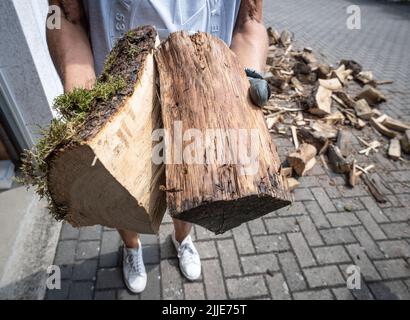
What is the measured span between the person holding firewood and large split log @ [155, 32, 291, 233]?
0.60 feet

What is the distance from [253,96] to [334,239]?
2346 millimetres

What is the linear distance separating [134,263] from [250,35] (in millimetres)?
2135

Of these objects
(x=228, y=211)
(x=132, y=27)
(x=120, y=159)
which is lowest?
(x=228, y=211)

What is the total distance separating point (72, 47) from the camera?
1786mm

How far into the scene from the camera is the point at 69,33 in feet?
5.90

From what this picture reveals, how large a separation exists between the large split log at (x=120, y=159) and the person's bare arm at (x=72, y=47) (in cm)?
28

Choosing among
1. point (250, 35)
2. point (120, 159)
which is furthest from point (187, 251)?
point (250, 35)

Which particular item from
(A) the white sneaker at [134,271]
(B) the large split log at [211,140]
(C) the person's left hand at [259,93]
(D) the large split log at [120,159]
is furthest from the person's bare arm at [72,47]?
(A) the white sneaker at [134,271]

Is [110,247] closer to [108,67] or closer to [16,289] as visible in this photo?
[16,289]

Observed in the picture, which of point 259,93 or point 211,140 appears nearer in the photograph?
point 211,140

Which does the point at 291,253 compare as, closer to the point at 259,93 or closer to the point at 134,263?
the point at 134,263

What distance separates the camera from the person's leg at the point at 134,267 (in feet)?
8.61

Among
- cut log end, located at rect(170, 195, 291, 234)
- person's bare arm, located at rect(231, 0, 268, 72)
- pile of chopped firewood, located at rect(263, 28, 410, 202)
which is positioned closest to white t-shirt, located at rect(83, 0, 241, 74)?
person's bare arm, located at rect(231, 0, 268, 72)

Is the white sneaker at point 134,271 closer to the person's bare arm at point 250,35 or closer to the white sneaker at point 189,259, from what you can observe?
the white sneaker at point 189,259
